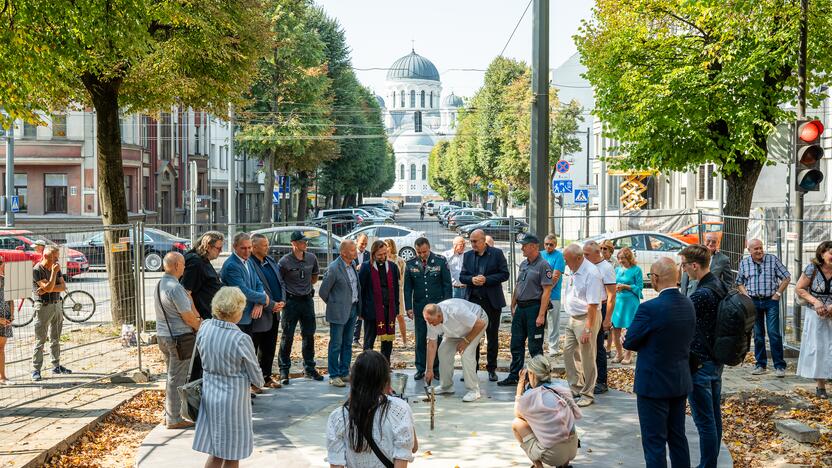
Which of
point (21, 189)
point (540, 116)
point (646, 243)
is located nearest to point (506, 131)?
point (21, 189)

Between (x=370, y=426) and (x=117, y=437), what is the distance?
5065 millimetres

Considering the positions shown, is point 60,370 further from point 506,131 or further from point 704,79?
point 506,131

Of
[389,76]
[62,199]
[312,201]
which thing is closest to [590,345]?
[62,199]

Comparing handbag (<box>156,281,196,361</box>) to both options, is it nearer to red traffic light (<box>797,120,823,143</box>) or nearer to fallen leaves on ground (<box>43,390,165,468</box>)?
fallen leaves on ground (<box>43,390,165,468</box>)

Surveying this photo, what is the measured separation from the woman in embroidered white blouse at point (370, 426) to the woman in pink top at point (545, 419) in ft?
7.79

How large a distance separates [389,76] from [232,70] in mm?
179493

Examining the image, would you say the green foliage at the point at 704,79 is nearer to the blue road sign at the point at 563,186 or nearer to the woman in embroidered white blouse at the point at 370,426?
the blue road sign at the point at 563,186

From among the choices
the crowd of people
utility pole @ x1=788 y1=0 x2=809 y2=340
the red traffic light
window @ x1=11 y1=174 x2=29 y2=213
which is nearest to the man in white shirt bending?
the crowd of people

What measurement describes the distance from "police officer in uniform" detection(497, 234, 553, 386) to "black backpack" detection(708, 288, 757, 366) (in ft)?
11.8

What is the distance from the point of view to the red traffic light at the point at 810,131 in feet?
38.6

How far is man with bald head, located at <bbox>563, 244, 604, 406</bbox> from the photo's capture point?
9742mm

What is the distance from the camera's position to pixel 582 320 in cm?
984

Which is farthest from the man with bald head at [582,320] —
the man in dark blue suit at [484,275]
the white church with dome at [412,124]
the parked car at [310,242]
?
the white church with dome at [412,124]

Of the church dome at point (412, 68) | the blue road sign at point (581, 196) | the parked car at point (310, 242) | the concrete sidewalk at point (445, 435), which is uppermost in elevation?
the church dome at point (412, 68)
